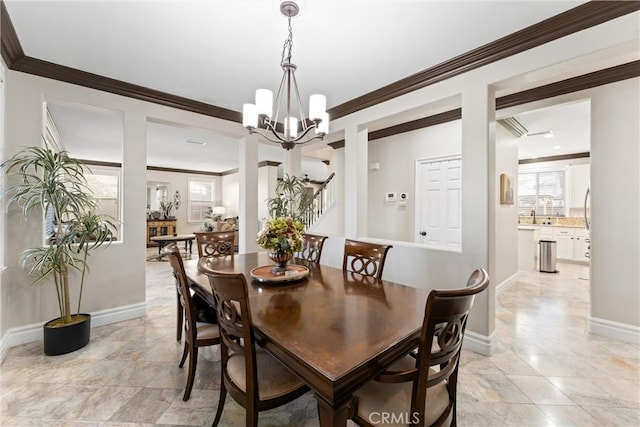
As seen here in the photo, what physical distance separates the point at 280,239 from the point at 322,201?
3.64m

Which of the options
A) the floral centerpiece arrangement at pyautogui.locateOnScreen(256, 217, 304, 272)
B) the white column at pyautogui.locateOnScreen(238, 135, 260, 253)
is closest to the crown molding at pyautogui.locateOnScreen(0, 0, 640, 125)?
the white column at pyautogui.locateOnScreen(238, 135, 260, 253)

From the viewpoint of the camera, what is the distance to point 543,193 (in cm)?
697

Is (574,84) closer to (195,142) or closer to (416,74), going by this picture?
(416,74)

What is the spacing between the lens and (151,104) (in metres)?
3.20

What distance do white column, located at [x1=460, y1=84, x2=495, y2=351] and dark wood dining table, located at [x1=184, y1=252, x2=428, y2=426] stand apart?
3.59 ft

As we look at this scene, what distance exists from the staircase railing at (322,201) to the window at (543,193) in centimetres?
546

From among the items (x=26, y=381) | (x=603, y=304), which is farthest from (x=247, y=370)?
(x=603, y=304)

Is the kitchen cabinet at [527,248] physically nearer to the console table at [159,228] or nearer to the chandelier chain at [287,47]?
the chandelier chain at [287,47]

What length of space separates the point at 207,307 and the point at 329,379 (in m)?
1.77

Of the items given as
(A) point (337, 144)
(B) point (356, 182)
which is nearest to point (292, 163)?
(A) point (337, 144)

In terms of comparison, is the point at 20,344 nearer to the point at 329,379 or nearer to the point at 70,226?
the point at 70,226

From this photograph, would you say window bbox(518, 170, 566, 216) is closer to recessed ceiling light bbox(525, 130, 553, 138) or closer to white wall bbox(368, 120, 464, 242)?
recessed ceiling light bbox(525, 130, 553, 138)

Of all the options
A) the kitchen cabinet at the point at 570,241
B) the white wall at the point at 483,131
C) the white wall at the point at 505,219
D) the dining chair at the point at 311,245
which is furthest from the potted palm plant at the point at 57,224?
the kitchen cabinet at the point at 570,241

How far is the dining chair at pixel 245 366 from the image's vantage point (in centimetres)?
119
